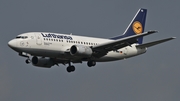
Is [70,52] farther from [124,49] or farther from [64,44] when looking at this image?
[124,49]

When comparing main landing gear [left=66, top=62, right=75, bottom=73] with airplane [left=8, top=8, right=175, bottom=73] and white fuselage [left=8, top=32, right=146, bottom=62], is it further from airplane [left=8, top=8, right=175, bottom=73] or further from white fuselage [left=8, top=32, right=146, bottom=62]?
white fuselage [left=8, top=32, right=146, bottom=62]

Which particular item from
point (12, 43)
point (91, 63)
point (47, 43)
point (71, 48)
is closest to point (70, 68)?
point (91, 63)

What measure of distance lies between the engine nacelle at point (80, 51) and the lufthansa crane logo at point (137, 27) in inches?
596

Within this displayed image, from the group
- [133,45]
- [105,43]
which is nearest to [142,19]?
[133,45]

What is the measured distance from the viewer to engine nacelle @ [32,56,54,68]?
8500 centimetres

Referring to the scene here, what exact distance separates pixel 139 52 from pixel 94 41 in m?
7.71

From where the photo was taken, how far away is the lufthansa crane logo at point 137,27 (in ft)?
309

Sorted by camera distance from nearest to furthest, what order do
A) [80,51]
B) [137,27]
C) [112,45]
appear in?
[80,51], [112,45], [137,27]

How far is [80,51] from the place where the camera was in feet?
262

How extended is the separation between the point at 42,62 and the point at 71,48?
7207mm

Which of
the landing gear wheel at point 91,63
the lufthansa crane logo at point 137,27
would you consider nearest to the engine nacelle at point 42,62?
the landing gear wheel at point 91,63

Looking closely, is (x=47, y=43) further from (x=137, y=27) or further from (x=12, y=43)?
(x=137, y=27)

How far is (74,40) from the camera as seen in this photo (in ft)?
271

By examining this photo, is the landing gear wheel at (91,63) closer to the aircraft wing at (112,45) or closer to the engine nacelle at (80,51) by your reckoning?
the aircraft wing at (112,45)
